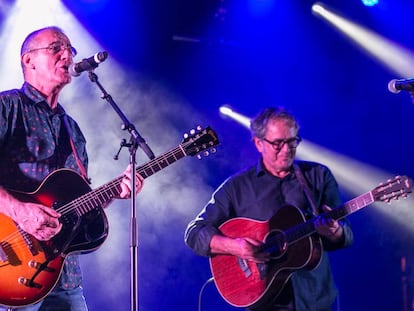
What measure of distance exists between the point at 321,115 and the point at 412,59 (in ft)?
4.83

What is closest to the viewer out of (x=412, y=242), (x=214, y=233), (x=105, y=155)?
(x=214, y=233)

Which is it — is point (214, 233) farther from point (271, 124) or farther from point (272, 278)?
point (271, 124)

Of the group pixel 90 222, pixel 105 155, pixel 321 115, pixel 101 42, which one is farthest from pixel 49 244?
pixel 321 115

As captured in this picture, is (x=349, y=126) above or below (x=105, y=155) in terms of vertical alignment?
below

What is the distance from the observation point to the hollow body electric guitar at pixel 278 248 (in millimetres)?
4199

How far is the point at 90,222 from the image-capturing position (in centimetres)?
407

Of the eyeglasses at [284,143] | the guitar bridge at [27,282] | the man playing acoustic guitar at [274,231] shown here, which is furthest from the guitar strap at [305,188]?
the guitar bridge at [27,282]

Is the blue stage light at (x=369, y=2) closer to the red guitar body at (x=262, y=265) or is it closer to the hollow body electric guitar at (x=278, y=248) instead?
the hollow body electric guitar at (x=278, y=248)

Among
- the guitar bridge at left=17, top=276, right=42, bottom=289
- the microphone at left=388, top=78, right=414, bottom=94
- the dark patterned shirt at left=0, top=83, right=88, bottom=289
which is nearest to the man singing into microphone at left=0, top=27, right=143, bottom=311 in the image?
the dark patterned shirt at left=0, top=83, right=88, bottom=289

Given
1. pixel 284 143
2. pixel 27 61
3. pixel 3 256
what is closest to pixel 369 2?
pixel 284 143

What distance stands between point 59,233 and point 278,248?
1.53 metres

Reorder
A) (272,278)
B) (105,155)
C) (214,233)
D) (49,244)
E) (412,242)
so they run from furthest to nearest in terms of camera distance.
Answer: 1. (412,242)
2. (105,155)
3. (214,233)
4. (272,278)
5. (49,244)

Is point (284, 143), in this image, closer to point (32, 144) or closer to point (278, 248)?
point (278, 248)

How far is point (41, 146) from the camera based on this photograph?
13.5 ft
